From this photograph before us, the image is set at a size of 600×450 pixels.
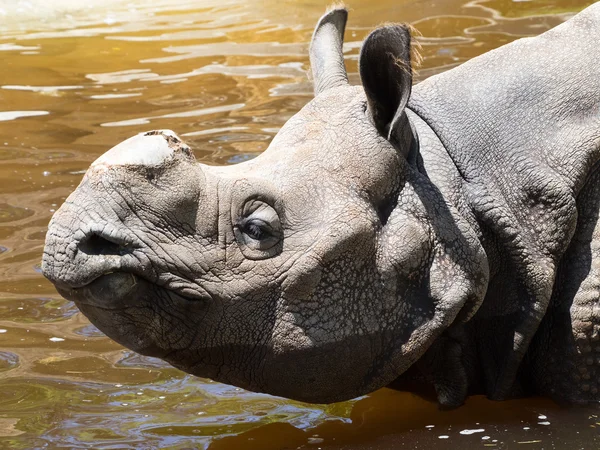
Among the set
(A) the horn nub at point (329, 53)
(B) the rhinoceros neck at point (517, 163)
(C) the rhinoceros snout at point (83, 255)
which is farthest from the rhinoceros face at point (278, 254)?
(A) the horn nub at point (329, 53)

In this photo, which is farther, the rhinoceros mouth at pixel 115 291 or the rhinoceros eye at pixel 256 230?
the rhinoceros eye at pixel 256 230

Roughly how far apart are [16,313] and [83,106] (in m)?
4.94

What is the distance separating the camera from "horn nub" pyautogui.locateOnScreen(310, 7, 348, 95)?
17.6 feet

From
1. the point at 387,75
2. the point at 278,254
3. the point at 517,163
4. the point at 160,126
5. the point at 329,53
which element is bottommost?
the point at 278,254

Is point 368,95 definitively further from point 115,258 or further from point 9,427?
point 9,427

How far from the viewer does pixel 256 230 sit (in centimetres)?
444

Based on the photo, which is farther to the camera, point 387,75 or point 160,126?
point 160,126

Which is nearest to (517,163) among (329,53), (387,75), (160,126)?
(387,75)

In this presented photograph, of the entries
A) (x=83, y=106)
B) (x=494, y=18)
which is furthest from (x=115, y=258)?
(x=494, y=18)

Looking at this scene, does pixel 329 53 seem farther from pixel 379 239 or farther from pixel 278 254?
pixel 278 254

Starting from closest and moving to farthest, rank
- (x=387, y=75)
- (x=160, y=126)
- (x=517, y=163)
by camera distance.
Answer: (x=387, y=75) < (x=517, y=163) < (x=160, y=126)

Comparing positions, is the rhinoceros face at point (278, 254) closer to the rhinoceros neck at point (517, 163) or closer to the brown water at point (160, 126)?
the rhinoceros neck at point (517, 163)

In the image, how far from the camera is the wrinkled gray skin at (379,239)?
426cm

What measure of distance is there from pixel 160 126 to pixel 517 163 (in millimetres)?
5709
